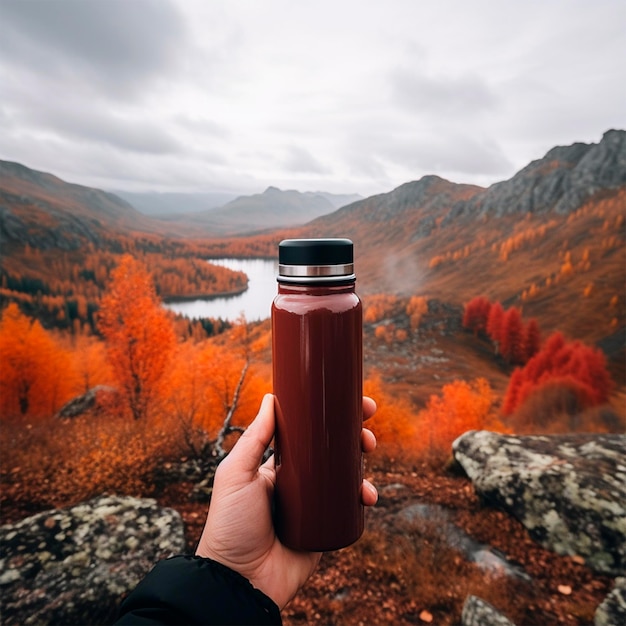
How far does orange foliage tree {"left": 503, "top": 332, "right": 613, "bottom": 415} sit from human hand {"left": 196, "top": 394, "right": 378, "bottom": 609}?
20671 millimetres

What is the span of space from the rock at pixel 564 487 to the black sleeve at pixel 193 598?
17.8ft

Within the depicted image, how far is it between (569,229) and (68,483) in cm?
2886

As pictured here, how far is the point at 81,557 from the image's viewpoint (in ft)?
15.5

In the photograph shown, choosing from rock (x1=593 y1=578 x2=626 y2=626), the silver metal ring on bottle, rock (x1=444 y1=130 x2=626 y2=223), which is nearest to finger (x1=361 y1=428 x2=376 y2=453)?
the silver metal ring on bottle

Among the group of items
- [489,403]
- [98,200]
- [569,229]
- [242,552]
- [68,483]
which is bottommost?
[489,403]

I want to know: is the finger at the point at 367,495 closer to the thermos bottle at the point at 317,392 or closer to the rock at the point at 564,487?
the thermos bottle at the point at 317,392

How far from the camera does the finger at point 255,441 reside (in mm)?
1740

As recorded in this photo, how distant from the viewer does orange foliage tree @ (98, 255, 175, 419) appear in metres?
13.4

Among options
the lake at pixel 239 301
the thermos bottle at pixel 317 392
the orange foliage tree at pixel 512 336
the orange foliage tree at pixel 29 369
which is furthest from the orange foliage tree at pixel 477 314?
the thermos bottle at pixel 317 392

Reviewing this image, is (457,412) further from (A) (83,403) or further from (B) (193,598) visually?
(B) (193,598)

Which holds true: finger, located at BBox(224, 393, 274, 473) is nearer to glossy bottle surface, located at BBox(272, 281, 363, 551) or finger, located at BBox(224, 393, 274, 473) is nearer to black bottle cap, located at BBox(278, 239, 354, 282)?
glossy bottle surface, located at BBox(272, 281, 363, 551)

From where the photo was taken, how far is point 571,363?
19.5m

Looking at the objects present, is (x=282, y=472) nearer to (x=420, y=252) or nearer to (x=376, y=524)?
(x=376, y=524)

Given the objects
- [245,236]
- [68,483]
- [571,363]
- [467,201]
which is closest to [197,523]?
[68,483]
